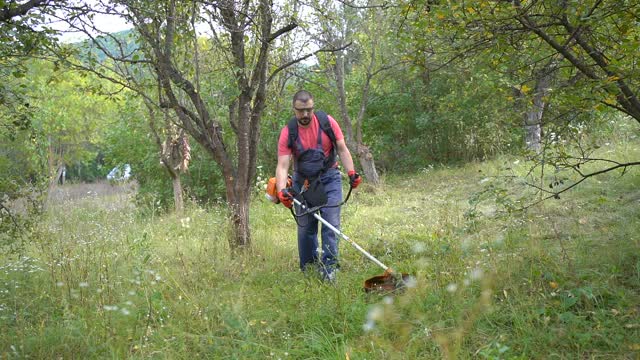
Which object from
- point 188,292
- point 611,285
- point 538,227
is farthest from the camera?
point 538,227

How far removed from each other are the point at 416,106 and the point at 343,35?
14.8 ft

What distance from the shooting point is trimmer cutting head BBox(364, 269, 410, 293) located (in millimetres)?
4012

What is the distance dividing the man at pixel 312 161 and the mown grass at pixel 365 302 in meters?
0.39

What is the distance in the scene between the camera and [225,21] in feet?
17.4

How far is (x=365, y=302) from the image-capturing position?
3.90 metres

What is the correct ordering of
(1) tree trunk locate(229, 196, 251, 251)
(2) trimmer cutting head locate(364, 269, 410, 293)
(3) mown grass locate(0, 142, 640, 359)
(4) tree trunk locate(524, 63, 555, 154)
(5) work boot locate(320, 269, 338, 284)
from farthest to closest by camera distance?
(1) tree trunk locate(229, 196, 251, 251), (5) work boot locate(320, 269, 338, 284), (2) trimmer cutting head locate(364, 269, 410, 293), (4) tree trunk locate(524, 63, 555, 154), (3) mown grass locate(0, 142, 640, 359)

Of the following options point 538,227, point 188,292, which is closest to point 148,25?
point 188,292

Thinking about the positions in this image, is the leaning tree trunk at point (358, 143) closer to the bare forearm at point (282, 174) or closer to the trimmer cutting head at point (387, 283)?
the bare forearm at point (282, 174)

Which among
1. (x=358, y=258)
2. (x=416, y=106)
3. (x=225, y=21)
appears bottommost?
(x=358, y=258)

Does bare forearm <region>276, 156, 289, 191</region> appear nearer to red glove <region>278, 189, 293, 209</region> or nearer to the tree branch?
red glove <region>278, 189, 293, 209</region>

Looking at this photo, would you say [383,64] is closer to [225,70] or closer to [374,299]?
[225,70]

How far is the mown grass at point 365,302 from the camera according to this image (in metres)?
3.08

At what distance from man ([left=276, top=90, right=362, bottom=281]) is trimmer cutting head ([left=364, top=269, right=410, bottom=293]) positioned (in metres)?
0.67

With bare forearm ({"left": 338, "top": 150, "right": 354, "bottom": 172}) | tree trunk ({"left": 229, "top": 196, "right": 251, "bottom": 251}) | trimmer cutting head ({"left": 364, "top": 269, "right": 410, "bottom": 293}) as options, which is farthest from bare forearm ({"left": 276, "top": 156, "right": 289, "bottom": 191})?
trimmer cutting head ({"left": 364, "top": 269, "right": 410, "bottom": 293})
